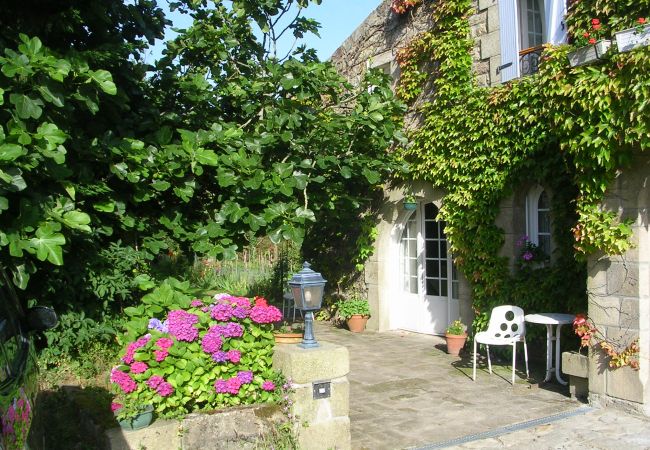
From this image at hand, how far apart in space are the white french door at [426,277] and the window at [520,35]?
2606mm

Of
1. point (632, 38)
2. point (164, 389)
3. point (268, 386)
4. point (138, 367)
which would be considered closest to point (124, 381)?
point (138, 367)

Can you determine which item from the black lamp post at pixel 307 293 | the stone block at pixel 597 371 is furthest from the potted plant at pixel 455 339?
the black lamp post at pixel 307 293

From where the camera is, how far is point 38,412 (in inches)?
103

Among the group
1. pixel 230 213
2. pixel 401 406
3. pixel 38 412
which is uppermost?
pixel 230 213

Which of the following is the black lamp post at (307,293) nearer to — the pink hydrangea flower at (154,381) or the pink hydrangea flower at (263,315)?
the pink hydrangea flower at (263,315)

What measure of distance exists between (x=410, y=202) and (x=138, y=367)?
20.0ft

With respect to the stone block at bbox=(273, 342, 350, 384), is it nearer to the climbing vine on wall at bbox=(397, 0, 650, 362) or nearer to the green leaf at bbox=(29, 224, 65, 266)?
the green leaf at bbox=(29, 224, 65, 266)

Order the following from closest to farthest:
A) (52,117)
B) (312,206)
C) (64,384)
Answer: (52,117), (64,384), (312,206)

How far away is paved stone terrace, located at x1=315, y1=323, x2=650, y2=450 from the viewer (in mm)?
5066

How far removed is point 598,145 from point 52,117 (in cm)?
449

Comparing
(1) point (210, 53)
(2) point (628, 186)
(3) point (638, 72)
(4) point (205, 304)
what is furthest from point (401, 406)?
(1) point (210, 53)

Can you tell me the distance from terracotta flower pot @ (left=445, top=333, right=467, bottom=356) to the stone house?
1.18 feet

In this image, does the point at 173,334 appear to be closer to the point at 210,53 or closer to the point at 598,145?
the point at 598,145

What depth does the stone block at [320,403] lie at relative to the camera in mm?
4469
